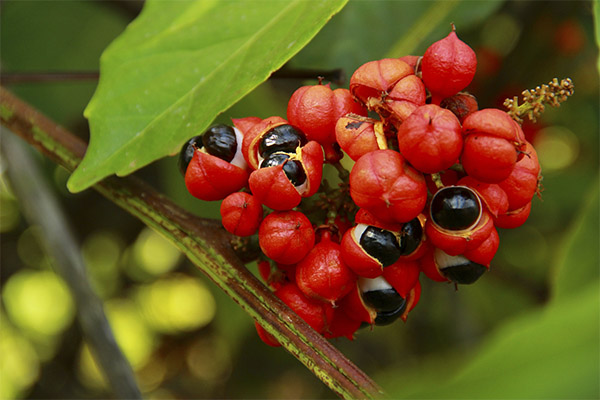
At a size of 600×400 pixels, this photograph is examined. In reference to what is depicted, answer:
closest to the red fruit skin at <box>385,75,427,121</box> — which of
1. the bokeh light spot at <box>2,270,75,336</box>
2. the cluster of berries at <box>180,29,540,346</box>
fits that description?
the cluster of berries at <box>180,29,540,346</box>

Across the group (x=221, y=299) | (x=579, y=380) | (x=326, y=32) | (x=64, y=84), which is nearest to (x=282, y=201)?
(x=579, y=380)

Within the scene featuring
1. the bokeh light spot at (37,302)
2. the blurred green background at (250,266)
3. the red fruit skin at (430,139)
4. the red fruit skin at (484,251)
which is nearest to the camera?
the red fruit skin at (430,139)

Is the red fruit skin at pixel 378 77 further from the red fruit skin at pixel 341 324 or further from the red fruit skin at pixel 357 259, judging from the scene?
the red fruit skin at pixel 341 324

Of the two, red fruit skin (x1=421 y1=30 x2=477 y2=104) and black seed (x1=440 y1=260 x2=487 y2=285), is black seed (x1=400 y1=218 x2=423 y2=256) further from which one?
red fruit skin (x1=421 y1=30 x2=477 y2=104)

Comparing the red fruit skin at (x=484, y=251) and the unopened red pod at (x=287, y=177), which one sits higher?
the red fruit skin at (x=484, y=251)

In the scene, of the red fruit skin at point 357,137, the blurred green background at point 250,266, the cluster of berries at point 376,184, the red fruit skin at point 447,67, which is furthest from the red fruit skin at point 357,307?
the blurred green background at point 250,266

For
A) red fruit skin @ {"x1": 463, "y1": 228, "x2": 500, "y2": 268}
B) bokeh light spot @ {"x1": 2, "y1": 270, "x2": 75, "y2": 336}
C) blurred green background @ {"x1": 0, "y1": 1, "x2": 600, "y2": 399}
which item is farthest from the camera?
bokeh light spot @ {"x1": 2, "y1": 270, "x2": 75, "y2": 336}

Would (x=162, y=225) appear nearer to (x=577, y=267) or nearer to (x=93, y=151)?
(x=93, y=151)
